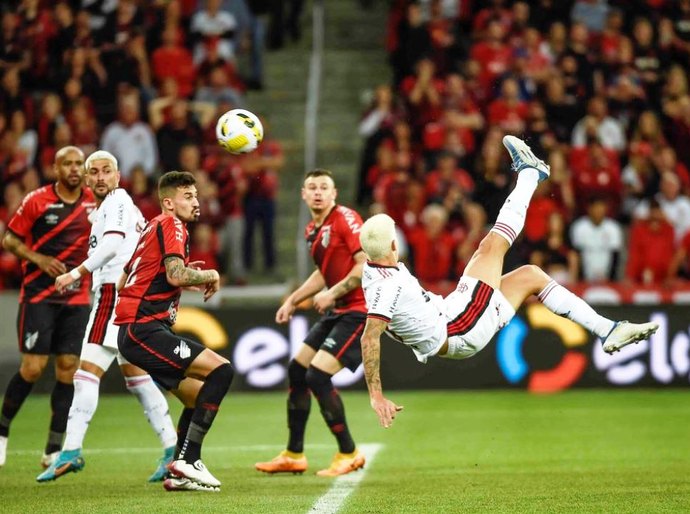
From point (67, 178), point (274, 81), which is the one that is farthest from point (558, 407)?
point (274, 81)

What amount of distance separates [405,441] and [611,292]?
570 centimetres

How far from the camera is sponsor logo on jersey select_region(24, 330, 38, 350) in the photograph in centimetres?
1108

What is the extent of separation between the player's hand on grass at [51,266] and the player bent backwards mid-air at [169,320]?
1631 millimetres

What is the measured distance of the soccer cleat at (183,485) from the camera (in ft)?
30.3

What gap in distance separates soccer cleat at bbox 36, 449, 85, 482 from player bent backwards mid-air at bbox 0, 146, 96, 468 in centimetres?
95

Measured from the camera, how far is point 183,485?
925cm

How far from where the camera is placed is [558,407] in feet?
50.3

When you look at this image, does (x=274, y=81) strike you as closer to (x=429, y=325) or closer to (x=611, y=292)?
(x=611, y=292)

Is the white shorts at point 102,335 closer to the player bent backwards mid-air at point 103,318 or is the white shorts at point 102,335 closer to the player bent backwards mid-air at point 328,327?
the player bent backwards mid-air at point 103,318

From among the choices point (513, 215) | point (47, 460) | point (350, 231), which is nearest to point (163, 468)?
point (47, 460)

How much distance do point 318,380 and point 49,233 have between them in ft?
8.40

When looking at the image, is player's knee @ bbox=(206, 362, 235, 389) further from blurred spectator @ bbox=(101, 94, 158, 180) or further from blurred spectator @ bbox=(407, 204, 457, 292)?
blurred spectator @ bbox=(101, 94, 158, 180)

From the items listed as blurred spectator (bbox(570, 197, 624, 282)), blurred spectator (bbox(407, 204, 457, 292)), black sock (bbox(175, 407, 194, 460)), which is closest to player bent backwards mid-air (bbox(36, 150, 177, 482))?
black sock (bbox(175, 407, 194, 460))

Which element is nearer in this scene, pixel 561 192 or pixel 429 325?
pixel 429 325
